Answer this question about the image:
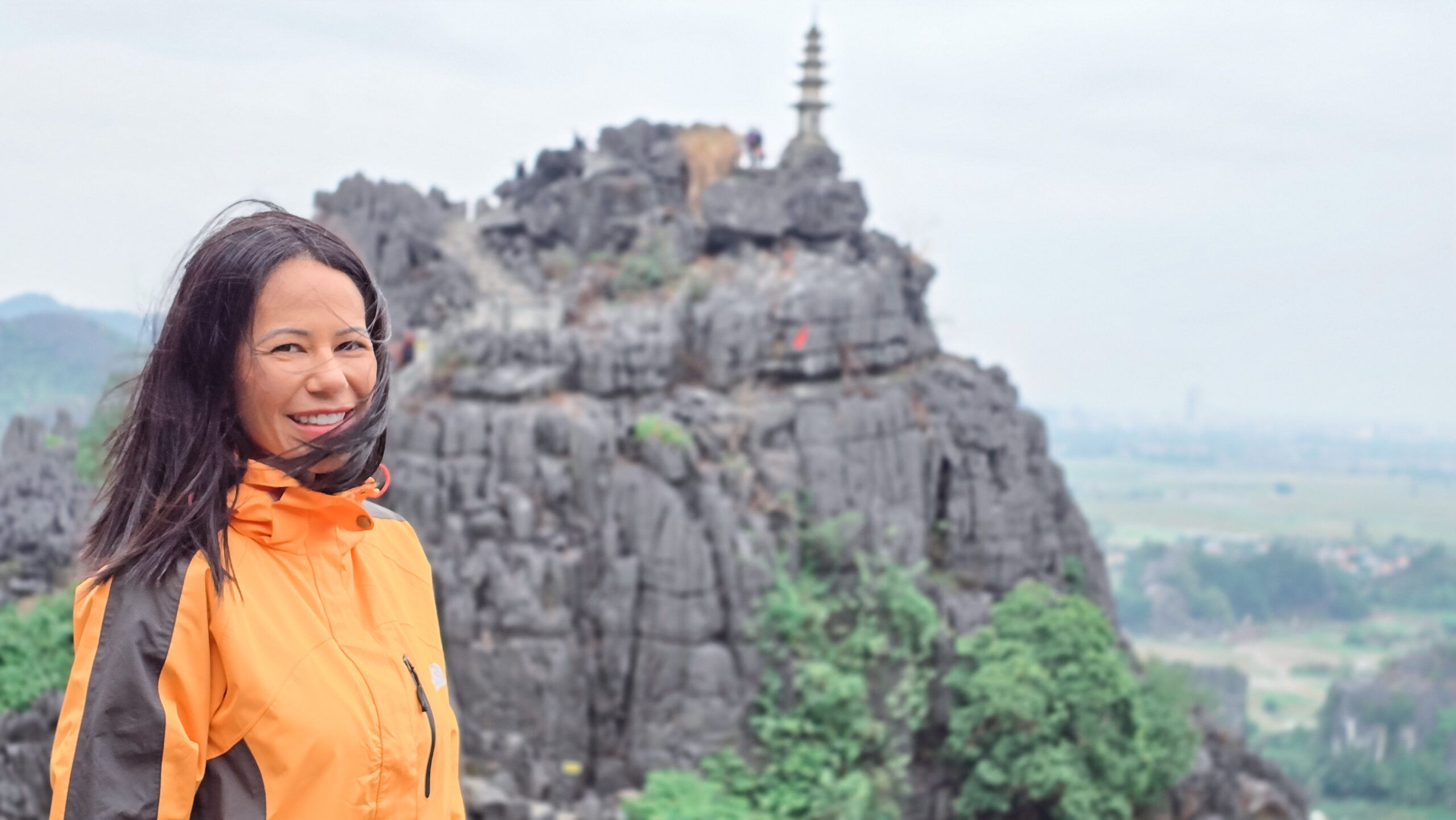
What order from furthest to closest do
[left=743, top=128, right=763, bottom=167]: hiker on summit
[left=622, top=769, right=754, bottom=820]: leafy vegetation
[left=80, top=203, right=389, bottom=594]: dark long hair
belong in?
[left=743, top=128, right=763, bottom=167]: hiker on summit
[left=622, top=769, right=754, bottom=820]: leafy vegetation
[left=80, top=203, right=389, bottom=594]: dark long hair

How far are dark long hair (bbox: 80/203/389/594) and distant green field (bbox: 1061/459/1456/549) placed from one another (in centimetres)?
5819

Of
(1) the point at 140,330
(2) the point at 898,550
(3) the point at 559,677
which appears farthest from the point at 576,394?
(1) the point at 140,330

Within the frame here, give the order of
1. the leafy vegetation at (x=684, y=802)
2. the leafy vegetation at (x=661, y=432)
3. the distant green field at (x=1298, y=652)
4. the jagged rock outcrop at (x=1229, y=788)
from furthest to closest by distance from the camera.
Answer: the distant green field at (x=1298, y=652)
the jagged rock outcrop at (x=1229, y=788)
the leafy vegetation at (x=661, y=432)
the leafy vegetation at (x=684, y=802)

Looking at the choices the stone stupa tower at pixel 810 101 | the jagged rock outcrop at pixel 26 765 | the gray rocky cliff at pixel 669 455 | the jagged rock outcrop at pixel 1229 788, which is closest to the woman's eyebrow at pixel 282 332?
the jagged rock outcrop at pixel 26 765

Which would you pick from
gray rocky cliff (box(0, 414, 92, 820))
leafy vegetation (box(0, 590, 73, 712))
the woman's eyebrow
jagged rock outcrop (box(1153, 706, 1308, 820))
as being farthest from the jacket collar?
jagged rock outcrop (box(1153, 706, 1308, 820))

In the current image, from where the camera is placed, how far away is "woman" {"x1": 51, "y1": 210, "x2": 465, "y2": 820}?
183cm

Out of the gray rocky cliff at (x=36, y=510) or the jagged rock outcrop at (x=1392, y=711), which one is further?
the jagged rock outcrop at (x=1392, y=711)

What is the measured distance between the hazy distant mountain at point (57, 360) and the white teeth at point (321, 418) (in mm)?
17325

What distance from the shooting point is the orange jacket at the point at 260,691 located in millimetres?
1808

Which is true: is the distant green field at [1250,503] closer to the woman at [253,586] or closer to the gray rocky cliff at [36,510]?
the gray rocky cliff at [36,510]

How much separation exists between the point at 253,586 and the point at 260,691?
19cm

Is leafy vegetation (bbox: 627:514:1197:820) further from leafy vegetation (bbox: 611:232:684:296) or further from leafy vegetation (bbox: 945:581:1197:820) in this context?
leafy vegetation (bbox: 611:232:684:296)

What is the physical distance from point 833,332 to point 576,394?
435 centimetres

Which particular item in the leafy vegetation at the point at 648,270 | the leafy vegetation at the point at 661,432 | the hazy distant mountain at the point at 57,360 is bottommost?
the leafy vegetation at the point at 661,432
